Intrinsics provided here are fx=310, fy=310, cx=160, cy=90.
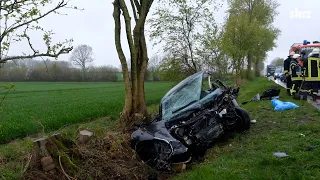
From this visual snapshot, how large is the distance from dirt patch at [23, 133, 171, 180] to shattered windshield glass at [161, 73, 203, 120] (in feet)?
4.28

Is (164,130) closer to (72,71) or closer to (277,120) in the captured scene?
(277,120)

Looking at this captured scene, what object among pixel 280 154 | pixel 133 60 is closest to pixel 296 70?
pixel 133 60

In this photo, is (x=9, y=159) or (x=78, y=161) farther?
(x=9, y=159)

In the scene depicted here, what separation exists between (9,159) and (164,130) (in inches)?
125

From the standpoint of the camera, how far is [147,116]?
10.8 m

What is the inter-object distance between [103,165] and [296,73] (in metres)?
10.7

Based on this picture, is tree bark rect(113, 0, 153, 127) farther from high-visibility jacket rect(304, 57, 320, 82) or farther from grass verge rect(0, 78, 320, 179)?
high-visibility jacket rect(304, 57, 320, 82)

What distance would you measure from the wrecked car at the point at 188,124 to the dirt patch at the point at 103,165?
25 centimetres

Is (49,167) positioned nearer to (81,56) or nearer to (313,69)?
(313,69)

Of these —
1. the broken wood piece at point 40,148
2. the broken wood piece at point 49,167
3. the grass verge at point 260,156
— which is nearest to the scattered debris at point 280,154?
the grass verge at point 260,156

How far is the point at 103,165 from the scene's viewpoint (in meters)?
5.73

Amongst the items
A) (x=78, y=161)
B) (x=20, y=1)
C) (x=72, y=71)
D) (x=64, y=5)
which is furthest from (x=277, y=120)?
(x=72, y=71)

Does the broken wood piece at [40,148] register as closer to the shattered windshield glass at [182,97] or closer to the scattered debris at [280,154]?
the shattered windshield glass at [182,97]

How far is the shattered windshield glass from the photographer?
7.18m
